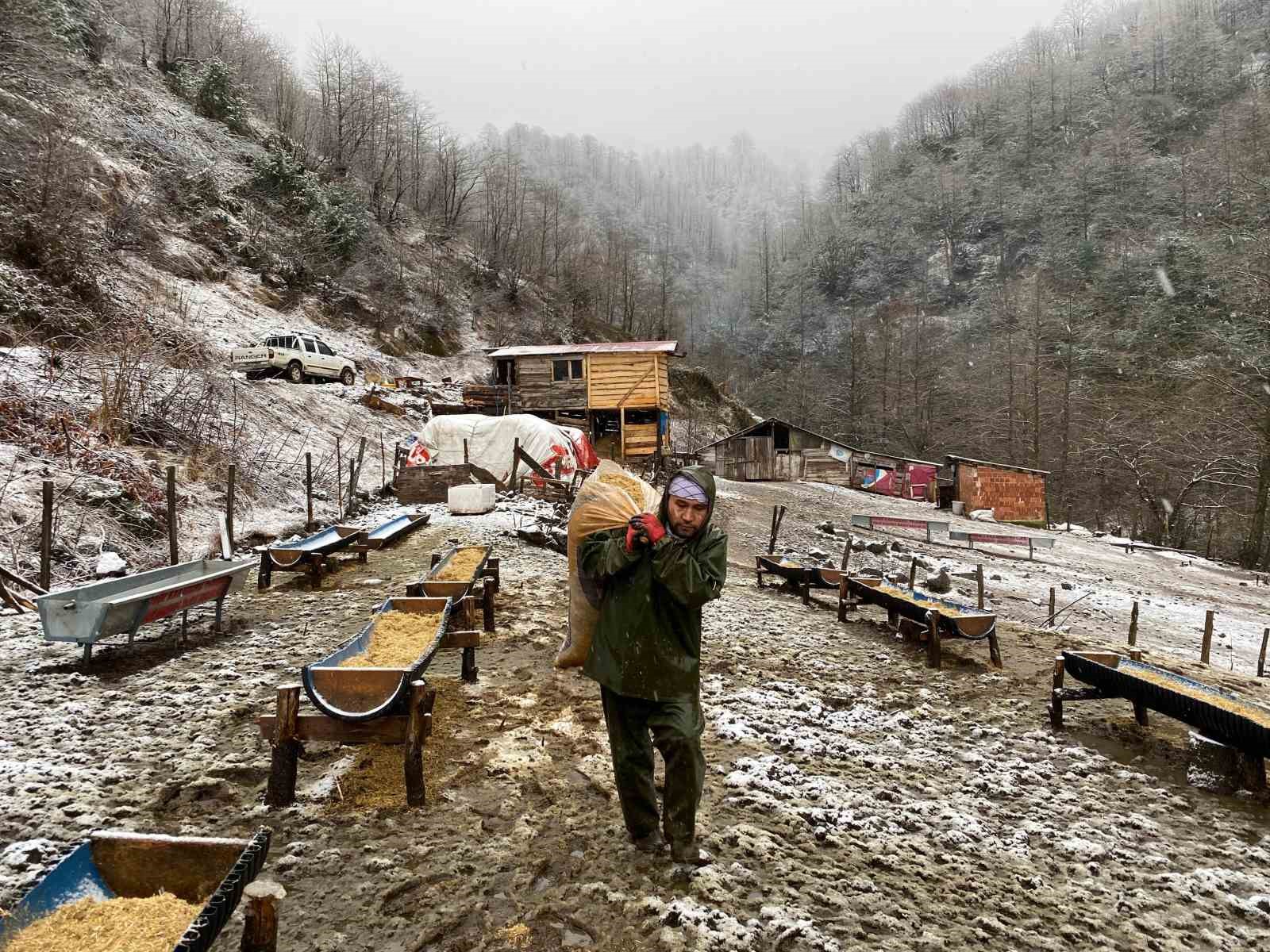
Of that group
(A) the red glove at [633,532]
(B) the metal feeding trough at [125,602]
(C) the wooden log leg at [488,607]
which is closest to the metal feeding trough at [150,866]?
(A) the red glove at [633,532]

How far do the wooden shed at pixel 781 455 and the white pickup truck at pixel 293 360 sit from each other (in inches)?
753

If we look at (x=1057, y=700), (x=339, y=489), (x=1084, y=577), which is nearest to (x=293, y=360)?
(x=339, y=489)

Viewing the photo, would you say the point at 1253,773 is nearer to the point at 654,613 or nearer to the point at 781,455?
the point at 654,613

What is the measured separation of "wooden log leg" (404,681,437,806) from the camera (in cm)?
348

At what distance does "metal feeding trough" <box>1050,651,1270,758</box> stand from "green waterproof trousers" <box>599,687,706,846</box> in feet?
13.6

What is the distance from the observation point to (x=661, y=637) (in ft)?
9.43

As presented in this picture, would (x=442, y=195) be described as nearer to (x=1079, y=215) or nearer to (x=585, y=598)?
(x=585, y=598)

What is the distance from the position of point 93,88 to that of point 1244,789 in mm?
40938

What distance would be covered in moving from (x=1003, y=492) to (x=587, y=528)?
29.5 m

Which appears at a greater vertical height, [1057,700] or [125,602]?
[125,602]

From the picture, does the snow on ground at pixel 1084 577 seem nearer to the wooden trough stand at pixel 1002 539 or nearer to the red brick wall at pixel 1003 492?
the wooden trough stand at pixel 1002 539

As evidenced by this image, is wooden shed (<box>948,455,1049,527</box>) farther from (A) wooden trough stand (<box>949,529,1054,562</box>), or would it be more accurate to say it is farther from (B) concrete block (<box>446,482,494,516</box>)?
(B) concrete block (<box>446,482,494,516</box>)

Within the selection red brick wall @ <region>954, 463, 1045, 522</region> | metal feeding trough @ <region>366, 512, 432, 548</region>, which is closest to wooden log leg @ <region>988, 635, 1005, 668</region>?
metal feeding trough @ <region>366, 512, 432, 548</region>

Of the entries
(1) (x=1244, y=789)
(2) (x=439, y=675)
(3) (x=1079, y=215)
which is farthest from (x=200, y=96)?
(3) (x=1079, y=215)
